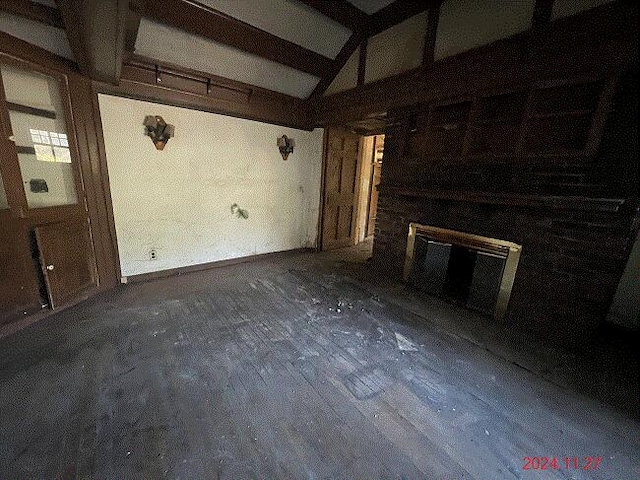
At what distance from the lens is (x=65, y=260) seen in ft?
8.15

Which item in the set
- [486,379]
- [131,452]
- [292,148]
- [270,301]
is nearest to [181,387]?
[131,452]

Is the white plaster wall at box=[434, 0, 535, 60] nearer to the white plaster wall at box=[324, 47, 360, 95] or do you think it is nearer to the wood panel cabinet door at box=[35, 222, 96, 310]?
the white plaster wall at box=[324, 47, 360, 95]

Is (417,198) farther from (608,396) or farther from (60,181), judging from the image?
(60,181)

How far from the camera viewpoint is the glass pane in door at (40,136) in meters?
2.17

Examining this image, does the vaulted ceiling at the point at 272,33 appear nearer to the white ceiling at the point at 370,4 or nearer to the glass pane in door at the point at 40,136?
the white ceiling at the point at 370,4

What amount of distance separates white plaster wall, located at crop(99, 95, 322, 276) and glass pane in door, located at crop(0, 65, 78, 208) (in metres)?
0.35

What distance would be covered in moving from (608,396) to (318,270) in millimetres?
2815

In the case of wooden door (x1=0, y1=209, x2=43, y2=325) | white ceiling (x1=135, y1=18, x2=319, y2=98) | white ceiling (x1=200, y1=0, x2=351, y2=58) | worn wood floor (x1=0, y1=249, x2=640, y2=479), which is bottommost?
worn wood floor (x1=0, y1=249, x2=640, y2=479)

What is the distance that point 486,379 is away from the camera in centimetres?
185

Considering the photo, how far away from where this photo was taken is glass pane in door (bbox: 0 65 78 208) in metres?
2.17

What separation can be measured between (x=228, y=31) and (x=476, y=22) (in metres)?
2.34

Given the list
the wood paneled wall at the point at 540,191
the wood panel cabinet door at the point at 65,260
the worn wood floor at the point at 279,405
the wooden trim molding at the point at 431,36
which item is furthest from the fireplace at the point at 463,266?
the wood panel cabinet door at the point at 65,260

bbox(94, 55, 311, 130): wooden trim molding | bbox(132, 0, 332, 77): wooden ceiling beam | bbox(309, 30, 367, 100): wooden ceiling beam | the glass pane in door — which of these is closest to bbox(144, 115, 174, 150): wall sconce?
bbox(94, 55, 311, 130): wooden trim molding

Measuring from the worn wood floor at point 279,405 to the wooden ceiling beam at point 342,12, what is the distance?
3.07 meters
